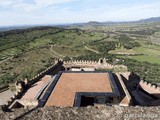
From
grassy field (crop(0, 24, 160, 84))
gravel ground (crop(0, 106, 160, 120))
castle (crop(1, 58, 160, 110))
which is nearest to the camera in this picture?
gravel ground (crop(0, 106, 160, 120))

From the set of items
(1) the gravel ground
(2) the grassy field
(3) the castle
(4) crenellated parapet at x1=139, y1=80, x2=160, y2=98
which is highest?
(1) the gravel ground

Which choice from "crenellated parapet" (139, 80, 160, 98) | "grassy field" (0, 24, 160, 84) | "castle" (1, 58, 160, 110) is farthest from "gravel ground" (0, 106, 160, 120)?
"grassy field" (0, 24, 160, 84)

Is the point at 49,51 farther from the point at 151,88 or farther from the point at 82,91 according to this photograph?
the point at 82,91

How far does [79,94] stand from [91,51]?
9134 cm

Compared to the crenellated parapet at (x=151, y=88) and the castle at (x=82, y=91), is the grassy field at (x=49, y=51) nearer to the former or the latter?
the crenellated parapet at (x=151, y=88)

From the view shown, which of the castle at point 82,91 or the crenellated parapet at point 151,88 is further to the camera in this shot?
the crenellated parapet at point 151,88

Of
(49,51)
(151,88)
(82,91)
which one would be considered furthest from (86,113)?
(49,51)

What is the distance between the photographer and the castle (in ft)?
67.4

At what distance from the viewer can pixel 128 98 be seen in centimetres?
2173

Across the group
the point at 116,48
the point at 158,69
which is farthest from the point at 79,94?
the point at 116,48

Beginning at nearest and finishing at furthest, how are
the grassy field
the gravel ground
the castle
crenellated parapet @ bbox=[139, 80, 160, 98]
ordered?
1. the gravel ground
2. the castle
3. crenellated parapet @ bbox=[139, 80, 160, 98]
4. the grassy field

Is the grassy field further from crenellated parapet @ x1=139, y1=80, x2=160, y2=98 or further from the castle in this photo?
the castle

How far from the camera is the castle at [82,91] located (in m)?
20.5

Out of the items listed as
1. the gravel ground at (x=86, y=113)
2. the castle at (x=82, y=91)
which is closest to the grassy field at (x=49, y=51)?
the castle at (x=82, y=91)
